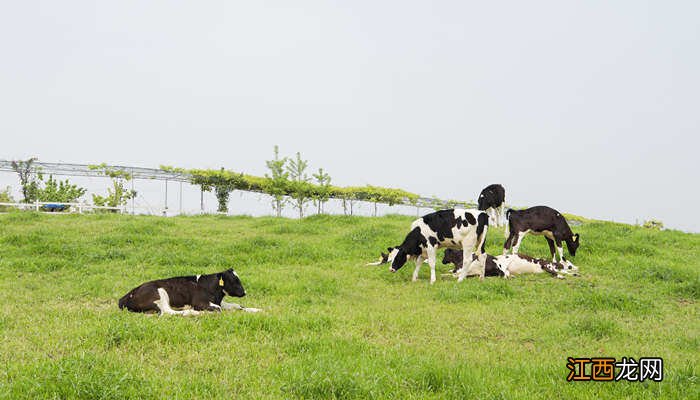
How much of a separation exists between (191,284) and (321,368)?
175 inches

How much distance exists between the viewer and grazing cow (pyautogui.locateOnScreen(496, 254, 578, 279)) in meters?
14.4

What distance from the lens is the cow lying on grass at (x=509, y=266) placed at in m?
14.1

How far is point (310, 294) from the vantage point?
1089 centimetres

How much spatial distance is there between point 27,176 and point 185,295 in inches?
1935

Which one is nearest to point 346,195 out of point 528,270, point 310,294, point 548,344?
point 528,270

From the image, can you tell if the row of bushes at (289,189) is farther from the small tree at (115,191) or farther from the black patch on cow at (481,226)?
the black patch on cow at (481,226)

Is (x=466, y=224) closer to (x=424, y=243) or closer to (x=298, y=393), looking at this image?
(x=424, y=243)

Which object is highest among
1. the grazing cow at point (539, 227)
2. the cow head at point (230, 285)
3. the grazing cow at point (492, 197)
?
the grazing cow at point (492, 197)

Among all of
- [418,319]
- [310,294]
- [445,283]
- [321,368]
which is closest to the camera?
[321,368]

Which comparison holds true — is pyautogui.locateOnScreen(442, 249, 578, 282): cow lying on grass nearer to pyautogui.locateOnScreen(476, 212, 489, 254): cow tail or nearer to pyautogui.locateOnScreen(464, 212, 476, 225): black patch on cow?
pyautogui.locateOnScreen(476, 212, 489, 254): cow tail

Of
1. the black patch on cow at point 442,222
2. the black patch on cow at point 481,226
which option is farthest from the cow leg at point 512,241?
the black patch on cow at point 442,222

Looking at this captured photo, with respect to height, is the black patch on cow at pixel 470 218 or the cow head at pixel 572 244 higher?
the black patch on cow at pixel 470 218

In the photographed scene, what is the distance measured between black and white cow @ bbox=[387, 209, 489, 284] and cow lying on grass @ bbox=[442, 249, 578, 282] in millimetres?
570

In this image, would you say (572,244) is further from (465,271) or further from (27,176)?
(27,176)
